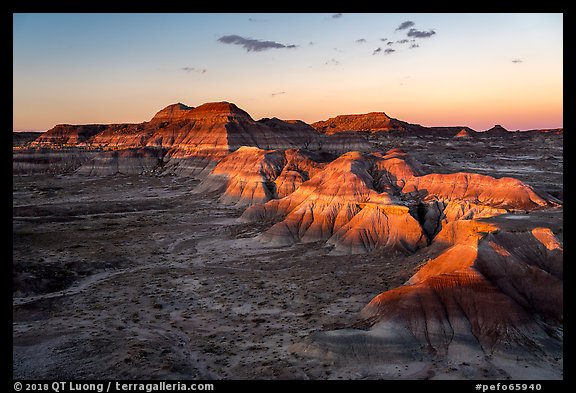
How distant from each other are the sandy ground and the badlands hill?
4.92ft

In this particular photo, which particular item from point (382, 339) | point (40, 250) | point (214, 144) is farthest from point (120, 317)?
point (214, 144)

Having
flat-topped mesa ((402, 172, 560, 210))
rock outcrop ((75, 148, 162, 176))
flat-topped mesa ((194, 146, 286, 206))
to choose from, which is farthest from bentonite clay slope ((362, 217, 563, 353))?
rock outcrop ((75, 148, 162, 176))

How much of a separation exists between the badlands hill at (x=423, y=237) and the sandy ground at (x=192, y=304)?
1498 millimetres

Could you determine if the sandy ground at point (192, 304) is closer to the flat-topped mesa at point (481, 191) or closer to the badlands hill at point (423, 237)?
the badlands hill at point (423, 237)

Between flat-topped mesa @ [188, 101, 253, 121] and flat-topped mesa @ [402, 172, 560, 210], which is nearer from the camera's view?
flat-topped mesa @ [402, 172, 560, 210]

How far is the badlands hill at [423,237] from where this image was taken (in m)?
24.2

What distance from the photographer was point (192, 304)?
3250 cm

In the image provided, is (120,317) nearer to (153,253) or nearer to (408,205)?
(153,253)

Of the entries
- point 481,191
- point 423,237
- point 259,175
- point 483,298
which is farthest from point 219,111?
point 483,298

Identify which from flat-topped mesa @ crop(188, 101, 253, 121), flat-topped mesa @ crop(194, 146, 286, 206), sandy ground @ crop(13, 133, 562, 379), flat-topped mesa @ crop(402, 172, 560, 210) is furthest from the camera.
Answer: flat-topped mesa @ crop(188, 101, 253, 121)

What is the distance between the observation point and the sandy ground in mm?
22172

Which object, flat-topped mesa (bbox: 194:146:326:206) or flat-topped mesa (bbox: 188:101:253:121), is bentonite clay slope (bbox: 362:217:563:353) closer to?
flat-topped mesa (bbox: 194:146:326:206)

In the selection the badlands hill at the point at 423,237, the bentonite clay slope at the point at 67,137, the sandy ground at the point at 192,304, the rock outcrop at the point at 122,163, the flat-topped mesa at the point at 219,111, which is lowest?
the sandy ground at the point at 192,304

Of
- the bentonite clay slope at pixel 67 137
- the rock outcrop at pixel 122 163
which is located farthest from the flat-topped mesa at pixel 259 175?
the bentonite clay slope at pixel 67 137
